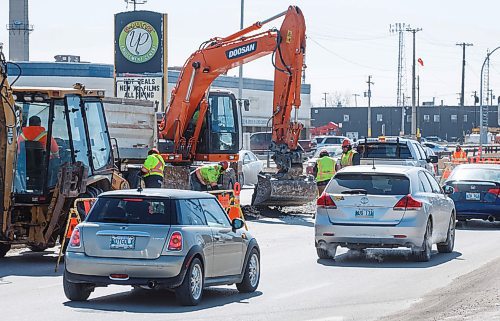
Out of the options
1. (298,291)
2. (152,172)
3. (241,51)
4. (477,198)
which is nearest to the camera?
(298,291)

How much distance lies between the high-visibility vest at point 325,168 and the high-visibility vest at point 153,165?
550cm

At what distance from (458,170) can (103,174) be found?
11132 millimetres

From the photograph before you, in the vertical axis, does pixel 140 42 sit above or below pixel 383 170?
above

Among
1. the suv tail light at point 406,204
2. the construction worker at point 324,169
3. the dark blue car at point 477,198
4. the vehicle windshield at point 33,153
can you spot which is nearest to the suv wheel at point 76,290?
the vehicle windshield at point 33,153

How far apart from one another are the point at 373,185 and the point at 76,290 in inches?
274

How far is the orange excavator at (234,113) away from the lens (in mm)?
28938

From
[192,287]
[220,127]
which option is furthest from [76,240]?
[220,127]

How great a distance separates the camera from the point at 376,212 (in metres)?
18.0

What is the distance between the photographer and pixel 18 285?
49.0 feet

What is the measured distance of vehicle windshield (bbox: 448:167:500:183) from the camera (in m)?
26.4

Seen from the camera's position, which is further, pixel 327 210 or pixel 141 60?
pixel 141 60

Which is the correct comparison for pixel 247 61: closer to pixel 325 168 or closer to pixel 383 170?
pixel 325 168

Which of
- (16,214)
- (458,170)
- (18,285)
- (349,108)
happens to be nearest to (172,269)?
(18,285)

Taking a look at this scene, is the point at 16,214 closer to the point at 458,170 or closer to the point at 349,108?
the point at 458,170
